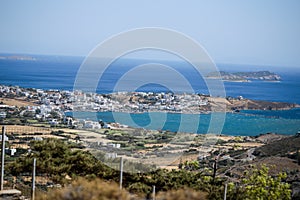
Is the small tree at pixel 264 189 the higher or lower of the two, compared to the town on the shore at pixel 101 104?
lower

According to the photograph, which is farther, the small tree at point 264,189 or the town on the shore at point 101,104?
the town on the shore at point 101,104

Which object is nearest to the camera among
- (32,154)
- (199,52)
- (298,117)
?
(32,154)

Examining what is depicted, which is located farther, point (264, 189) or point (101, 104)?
point (101, 104)

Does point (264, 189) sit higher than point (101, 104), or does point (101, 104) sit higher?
point (101, 104)

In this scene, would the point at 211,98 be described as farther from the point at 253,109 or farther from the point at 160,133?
Result: the point at 253,109

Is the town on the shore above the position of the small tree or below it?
above

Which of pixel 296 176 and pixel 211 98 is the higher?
pixel 211 98

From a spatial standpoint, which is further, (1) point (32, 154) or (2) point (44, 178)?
(1) point (32, 154)

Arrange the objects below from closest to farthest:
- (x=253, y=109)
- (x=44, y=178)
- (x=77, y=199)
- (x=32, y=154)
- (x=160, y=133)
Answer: (x=77, y=199)
(x=44, y=178)
(x=32, y=154)
(x=160, y=133)
(x=253, y=109)

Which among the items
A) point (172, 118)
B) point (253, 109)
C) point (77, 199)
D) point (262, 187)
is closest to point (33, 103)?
point (172, 118)

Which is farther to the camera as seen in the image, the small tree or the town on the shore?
the town on the shore
